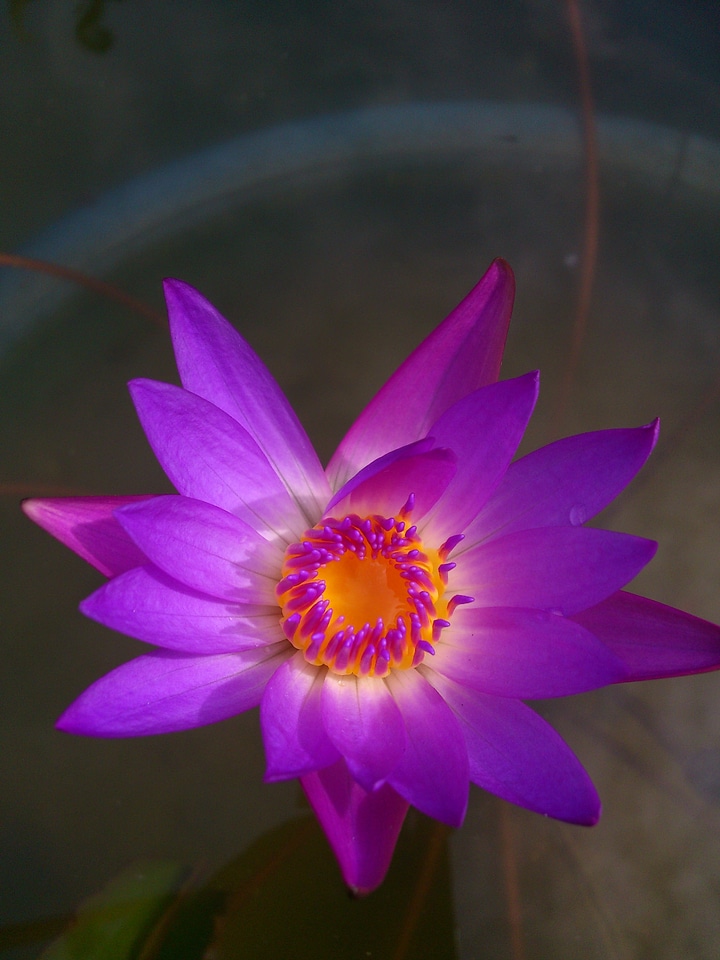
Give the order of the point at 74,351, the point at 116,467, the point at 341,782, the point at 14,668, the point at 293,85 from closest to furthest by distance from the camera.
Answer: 1. the point at 341,782
2. the point at 14,668
3. the point at 116,467
4. the point at 74,351
5. the point at 293,85

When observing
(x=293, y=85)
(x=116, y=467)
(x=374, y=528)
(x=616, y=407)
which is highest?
(x=293, y=85)

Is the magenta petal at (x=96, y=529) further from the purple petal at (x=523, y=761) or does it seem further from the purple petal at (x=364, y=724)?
the purple petal at (x=523, y=761)

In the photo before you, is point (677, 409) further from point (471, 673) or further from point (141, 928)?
point (141, 928)

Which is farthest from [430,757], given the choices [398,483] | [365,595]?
[398,483]

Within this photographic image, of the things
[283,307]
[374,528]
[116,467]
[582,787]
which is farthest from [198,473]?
[283,307]

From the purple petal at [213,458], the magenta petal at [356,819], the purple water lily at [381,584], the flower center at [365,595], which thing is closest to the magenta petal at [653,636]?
the purple water lily at [381,584]

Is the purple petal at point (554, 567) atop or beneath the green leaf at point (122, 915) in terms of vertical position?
atop

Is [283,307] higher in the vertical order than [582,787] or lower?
higher
